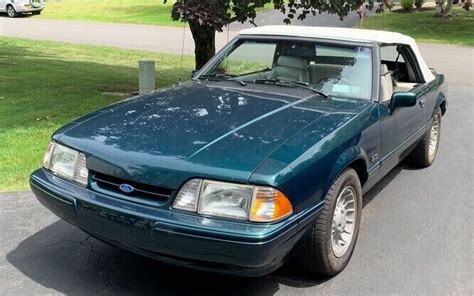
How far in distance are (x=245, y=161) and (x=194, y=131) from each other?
556 millimetres

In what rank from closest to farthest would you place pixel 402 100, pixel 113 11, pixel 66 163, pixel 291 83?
pixel 66 163 → pixel 402 100 → pixel 291 83 → pixel 113 11

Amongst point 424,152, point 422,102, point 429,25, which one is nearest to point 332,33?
point 422,102

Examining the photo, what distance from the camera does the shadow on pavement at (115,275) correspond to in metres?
3.43

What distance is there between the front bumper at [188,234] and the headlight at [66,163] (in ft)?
0.42

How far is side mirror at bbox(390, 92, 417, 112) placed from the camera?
168 inches

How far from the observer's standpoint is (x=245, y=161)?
9.77 feet

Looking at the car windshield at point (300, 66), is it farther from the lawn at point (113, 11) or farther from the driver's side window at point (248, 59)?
the lawn at point (113, 11)

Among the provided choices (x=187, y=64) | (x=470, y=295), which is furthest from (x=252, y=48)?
(x=187, y=64)

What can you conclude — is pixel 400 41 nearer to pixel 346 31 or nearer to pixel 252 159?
pixel 346 31

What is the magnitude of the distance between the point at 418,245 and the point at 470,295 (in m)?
0.73

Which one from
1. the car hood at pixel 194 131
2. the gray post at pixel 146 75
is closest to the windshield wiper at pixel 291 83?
the car hood at pixel 194 131

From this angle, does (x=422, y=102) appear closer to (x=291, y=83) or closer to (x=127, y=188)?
(x=291, y=83)

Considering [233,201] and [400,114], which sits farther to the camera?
[400,114]

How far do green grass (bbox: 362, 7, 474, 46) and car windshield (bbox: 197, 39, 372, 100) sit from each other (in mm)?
18039
